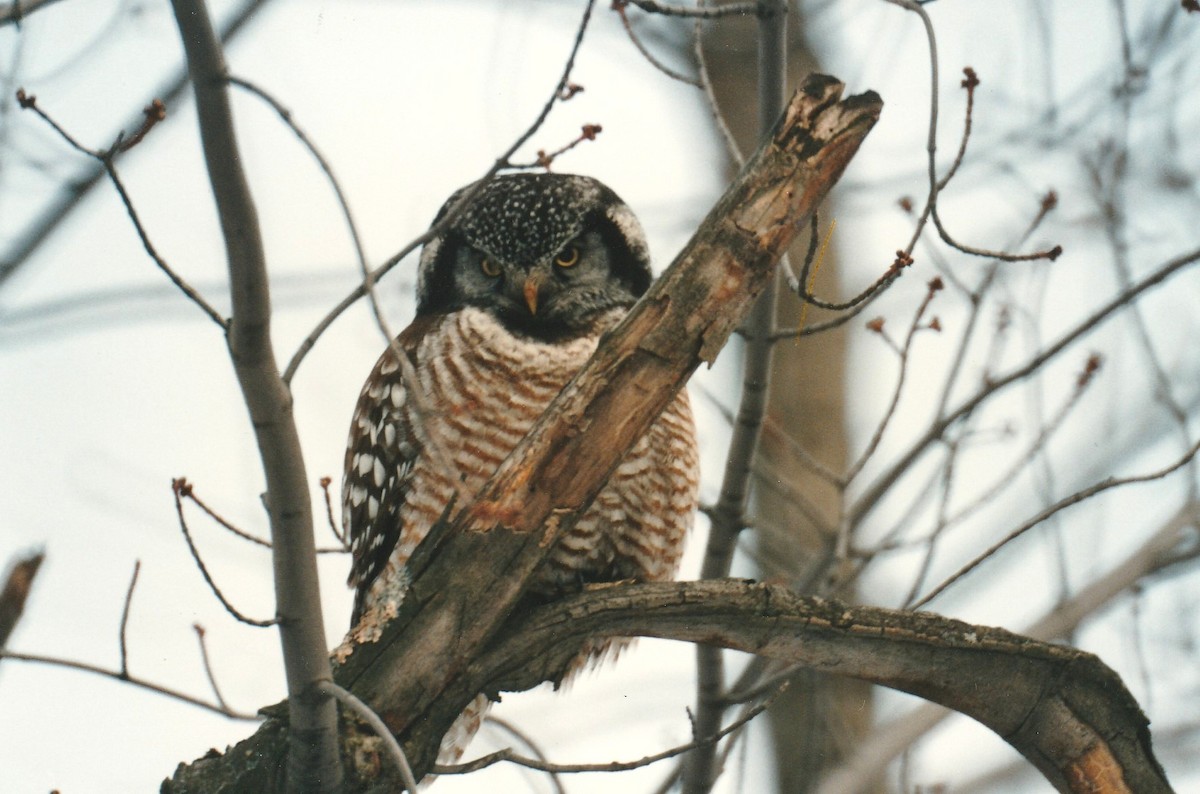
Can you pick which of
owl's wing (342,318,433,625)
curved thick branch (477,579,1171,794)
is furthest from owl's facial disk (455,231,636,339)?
curved thick branch (477,579,1171,794)

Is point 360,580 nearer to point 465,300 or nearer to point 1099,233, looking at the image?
point 465,300

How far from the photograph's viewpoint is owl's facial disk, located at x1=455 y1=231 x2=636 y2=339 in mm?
4797

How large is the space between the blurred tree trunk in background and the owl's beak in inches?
90.6

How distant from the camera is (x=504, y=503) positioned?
11.0 feet

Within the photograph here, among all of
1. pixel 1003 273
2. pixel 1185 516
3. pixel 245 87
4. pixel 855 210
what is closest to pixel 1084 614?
pixel 1185 516

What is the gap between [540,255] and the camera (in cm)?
491

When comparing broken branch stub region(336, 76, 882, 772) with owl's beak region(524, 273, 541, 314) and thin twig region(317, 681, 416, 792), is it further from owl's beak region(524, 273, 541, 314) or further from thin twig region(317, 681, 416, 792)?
owl's beak region(524, 273, 541, 314)

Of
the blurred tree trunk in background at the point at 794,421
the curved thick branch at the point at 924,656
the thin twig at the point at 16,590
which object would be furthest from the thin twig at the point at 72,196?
the blurred tree trunk in background at the point at 794,421

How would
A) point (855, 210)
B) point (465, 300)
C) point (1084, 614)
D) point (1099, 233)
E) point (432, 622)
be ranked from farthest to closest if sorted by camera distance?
point (855, 210) < point (1099, 233) < point (1084, 614) < point (465, 300) < point (432, 622)

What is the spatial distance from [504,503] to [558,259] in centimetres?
185

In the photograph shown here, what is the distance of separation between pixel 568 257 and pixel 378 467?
3.77 ft

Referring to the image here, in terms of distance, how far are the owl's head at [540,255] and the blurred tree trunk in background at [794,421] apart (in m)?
2.04

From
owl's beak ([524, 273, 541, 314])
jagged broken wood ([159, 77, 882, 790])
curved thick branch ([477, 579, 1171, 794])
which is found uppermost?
owl's beak ([524, 273, 541, 314])

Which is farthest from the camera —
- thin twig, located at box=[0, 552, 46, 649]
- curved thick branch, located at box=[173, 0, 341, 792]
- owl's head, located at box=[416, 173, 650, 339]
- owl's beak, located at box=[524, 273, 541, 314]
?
owl's head, located at box=[416, 173, 650, 339]
